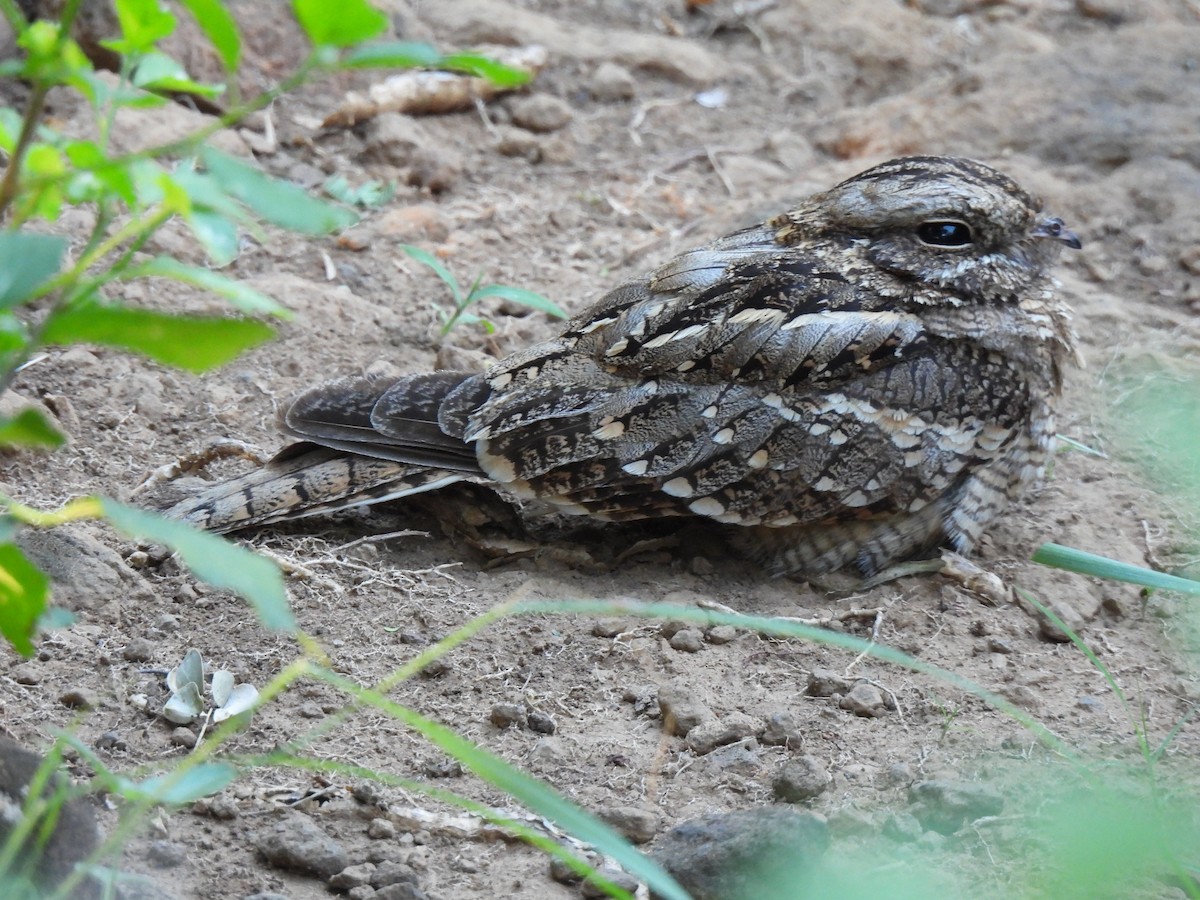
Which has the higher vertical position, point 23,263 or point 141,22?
point 141,22

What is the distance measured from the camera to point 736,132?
6.50 metres

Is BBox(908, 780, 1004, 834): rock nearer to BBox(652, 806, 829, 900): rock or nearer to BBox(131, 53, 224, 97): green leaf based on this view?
BBox(652, 806, 829, 900): rock

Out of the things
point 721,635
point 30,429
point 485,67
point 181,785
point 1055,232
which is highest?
point 485,67

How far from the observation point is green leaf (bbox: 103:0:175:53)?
1829mm

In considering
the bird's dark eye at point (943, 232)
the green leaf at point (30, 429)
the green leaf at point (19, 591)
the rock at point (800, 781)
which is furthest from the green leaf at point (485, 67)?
the bird's dark eye at point (943, 232)

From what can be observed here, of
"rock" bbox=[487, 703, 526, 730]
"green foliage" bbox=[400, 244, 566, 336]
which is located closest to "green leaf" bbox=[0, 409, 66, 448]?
"rock" bbox=[487, 703, 526, 730]

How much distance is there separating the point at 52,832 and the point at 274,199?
1.14m

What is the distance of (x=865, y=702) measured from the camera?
3.06 metres

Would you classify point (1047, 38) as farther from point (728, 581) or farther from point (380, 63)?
point (380, 63)

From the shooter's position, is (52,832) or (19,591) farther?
(52,832)

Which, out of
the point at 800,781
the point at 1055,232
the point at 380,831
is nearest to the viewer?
the point at 380,831

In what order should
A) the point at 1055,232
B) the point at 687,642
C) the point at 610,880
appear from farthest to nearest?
the point at 1055,232
the point at 687,642
the point at 610,880

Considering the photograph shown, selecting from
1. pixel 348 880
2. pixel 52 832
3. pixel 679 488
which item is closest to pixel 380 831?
pixel 348 880

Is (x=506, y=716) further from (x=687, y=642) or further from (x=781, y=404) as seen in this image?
(x=781, y=404)
